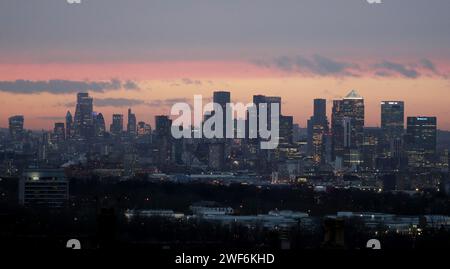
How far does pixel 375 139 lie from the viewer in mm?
112500

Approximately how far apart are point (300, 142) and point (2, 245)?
108 metres

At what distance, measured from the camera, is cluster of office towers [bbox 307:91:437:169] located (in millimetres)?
109688

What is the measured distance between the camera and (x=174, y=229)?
44750mm

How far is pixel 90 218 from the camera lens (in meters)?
44.9

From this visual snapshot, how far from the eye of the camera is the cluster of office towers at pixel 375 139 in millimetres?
109688

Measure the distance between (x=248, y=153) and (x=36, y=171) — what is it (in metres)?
40.0

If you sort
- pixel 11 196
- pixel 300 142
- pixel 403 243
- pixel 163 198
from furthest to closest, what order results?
pixel 300 142, pixel 163 198, pixel 11 196, pixel 403 243

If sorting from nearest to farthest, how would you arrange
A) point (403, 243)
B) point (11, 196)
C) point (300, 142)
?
point (403, 243)
point (11, 196)
point (300, 142)

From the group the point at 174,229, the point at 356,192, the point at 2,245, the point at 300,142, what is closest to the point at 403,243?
the point at 174,229

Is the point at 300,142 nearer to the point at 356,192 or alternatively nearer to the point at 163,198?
the point at 356,192

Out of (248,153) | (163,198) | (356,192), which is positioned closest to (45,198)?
(163,198)

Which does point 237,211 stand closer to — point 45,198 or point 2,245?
point 45,198
